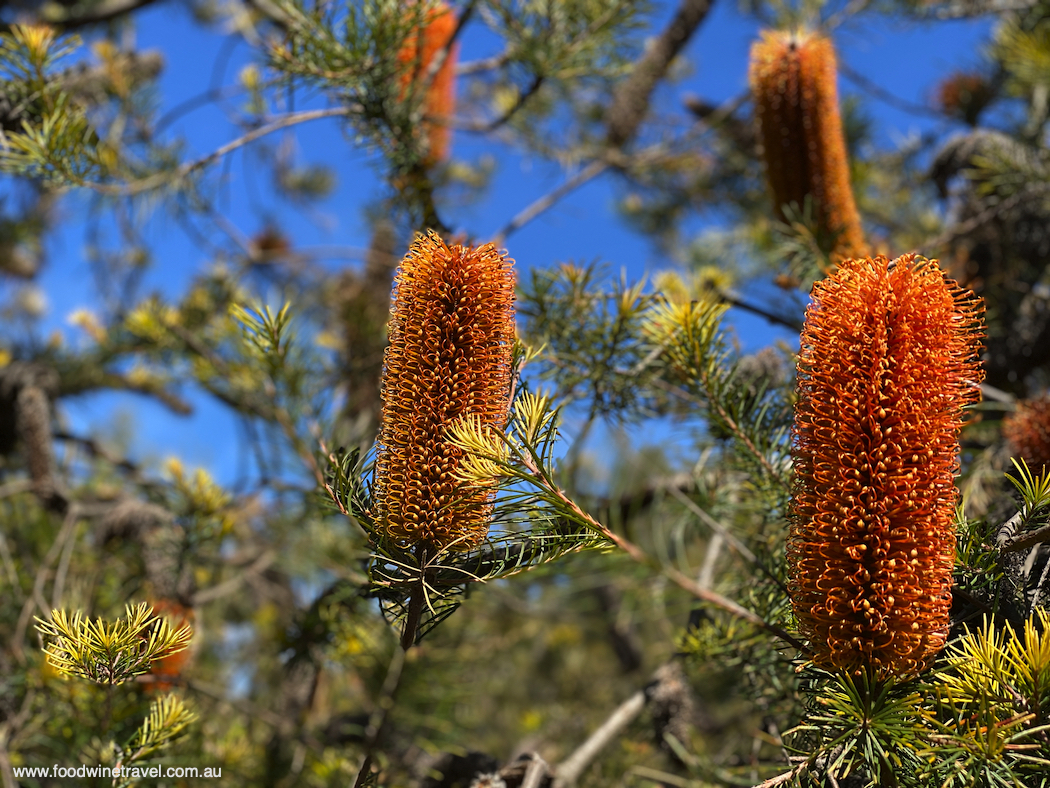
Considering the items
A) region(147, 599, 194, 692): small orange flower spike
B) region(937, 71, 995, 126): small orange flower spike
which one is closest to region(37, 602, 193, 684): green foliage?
region(147, 599, 194, 692): small orange flower spike

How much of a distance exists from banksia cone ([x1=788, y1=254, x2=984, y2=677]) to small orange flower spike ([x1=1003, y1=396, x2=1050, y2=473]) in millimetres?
384

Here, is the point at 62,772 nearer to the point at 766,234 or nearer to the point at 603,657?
the point at 766,234

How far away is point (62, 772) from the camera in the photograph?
137 cm

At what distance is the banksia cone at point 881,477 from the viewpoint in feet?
2.41

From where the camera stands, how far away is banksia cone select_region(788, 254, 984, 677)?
0.74m

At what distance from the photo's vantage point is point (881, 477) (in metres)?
0.74

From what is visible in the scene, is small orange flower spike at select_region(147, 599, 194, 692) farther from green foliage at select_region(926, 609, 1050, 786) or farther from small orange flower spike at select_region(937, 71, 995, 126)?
small orange flower spike at select_region(937, 71, 995, 126)

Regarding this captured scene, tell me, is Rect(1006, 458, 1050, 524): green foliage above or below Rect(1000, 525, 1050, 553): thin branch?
above

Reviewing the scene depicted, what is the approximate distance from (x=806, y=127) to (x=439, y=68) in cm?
72

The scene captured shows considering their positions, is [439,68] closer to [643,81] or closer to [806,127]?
[806,127]

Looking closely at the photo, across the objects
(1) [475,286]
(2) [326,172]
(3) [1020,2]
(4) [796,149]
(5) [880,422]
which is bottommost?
(5) [880,422]

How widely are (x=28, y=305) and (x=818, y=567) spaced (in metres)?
4.44

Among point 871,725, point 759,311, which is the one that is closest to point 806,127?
point 759,311

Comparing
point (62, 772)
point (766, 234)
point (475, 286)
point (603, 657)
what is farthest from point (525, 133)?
point (603, 657)
